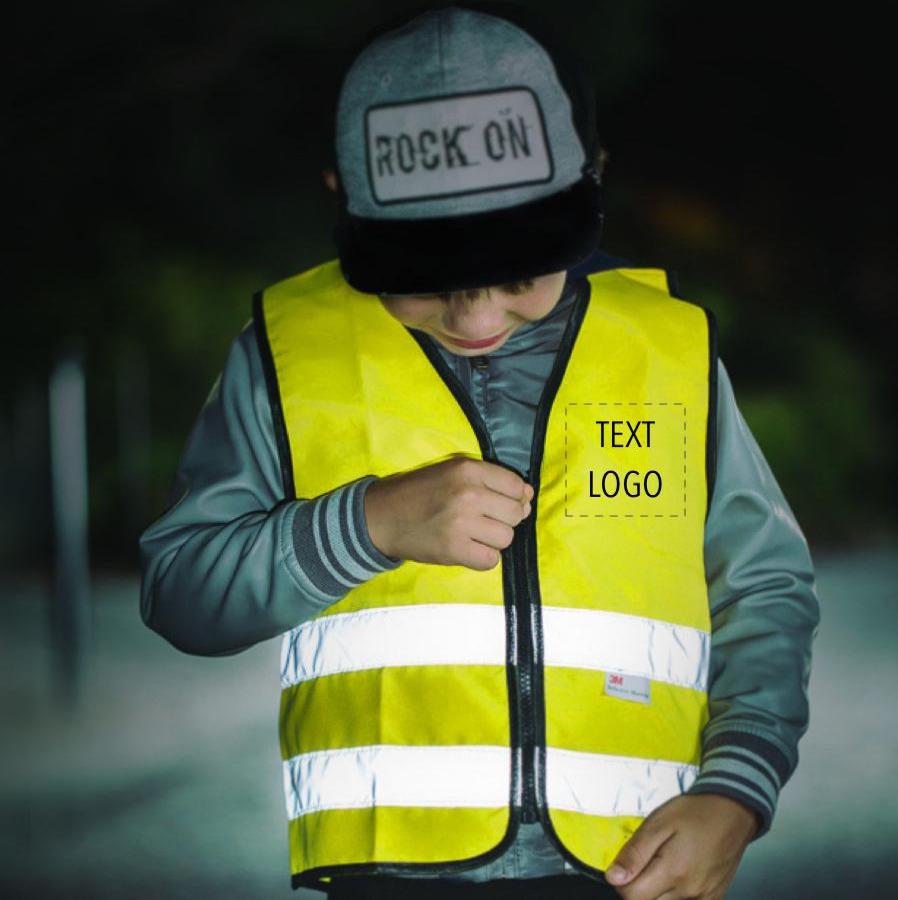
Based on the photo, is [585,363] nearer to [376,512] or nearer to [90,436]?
[376,512]

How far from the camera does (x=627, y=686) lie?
164 cm

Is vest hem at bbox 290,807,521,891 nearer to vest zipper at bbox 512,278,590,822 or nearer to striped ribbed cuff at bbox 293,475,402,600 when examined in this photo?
vest zipper at bbox 512,278,590,822

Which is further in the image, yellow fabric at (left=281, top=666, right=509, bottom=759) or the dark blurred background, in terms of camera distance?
the dark blurred background

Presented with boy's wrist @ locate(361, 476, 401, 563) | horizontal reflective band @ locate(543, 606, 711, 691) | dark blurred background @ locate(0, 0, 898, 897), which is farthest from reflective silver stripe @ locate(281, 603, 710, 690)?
dark blurred background @ locate(0, 0, 898, 897)

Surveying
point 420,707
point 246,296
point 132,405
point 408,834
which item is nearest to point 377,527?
point 420,707

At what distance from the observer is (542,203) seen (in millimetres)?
1521

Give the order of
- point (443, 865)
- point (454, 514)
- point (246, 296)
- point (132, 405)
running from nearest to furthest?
1. point (454, 514)
2. point (443, 865)
3. point (246, 296)
4. point (132, 405)

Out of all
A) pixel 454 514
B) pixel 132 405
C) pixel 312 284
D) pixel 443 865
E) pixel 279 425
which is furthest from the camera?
pixel 132 405

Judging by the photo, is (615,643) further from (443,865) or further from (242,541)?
(242,541)

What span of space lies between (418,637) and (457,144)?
0.51 meters

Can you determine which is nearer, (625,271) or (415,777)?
(415,777)

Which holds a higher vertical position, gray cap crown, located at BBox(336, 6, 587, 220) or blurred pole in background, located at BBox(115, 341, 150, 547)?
blurred pole in background, located at BBox(115, 341, 150, 547)

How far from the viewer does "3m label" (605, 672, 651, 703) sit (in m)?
1.63

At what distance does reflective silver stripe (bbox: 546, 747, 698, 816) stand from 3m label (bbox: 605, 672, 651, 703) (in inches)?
2.6
